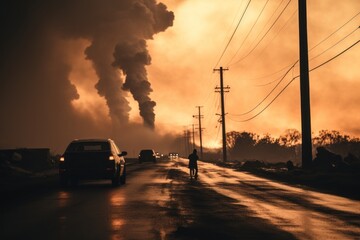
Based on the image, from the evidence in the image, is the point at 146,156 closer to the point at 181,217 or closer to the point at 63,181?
the point at 63,181

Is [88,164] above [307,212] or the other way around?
above

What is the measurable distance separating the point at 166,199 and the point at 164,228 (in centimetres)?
707

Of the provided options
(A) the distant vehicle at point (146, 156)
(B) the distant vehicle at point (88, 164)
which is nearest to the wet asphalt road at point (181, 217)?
(B) the distant vehicle at point (88, 164)

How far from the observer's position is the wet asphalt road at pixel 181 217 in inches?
413

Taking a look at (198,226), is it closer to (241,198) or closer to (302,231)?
(302,231)

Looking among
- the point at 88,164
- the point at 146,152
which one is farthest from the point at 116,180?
the point at 146,152

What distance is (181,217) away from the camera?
519 inches

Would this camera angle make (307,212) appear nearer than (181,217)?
No

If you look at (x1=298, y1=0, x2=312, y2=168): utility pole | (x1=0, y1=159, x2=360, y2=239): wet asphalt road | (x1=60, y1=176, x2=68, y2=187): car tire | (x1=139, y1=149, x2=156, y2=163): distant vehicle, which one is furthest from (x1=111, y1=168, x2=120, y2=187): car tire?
(x1=139, y1=149, x2=156, y2=163): distant vehicle

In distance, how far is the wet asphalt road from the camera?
10484mm

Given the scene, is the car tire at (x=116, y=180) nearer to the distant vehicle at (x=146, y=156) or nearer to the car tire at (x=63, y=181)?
the car tire at (x=63, y=181)

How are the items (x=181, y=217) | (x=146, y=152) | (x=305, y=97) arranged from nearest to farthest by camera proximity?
(x=181, y=217)
(x=305, y=97)
(x=146, y=152)

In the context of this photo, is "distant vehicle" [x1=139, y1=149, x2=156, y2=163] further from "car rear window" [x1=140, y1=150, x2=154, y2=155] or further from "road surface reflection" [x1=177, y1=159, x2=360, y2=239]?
"road surface reflection" [x1=177, y1=159, x2=360, y2=239]

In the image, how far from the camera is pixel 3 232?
1086 cm
